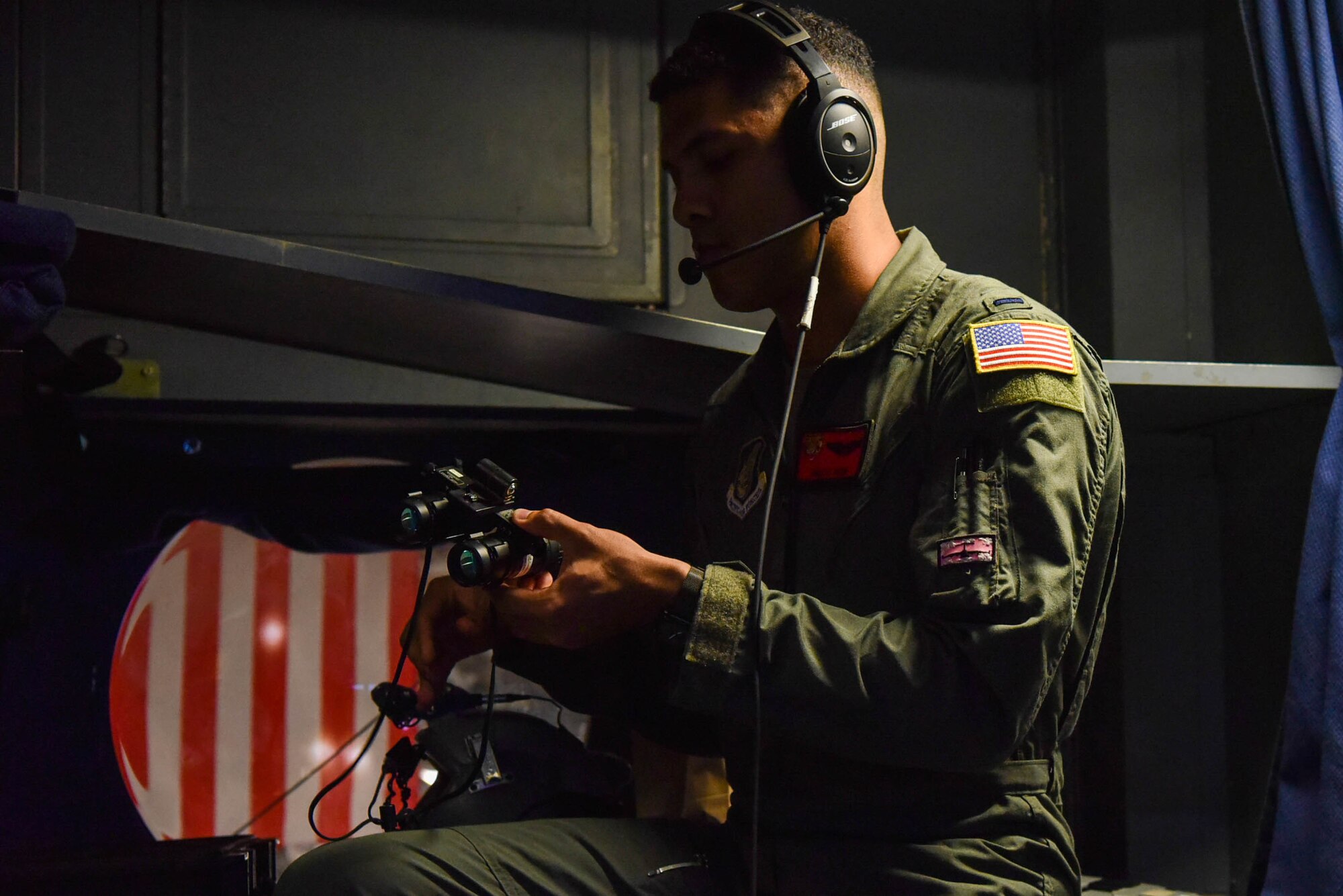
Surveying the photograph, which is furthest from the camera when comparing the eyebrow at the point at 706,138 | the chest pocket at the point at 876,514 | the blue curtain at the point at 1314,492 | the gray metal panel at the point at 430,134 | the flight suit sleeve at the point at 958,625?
the gray metal panel at the point at 430,134

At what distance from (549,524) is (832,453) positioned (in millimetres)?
303

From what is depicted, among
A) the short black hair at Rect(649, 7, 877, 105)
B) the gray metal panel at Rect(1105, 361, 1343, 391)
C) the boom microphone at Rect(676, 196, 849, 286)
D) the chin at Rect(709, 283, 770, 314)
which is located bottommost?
the gray metal panel at Rect(1105, 361, 1343, 391)

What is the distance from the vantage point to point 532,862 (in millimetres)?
1075

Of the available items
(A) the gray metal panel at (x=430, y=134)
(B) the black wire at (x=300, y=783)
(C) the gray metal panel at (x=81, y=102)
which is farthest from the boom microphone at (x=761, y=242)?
(C) the gray metal panel at (x=81, y=102)

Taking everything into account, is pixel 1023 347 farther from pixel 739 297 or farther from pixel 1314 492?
pixel 1314 492

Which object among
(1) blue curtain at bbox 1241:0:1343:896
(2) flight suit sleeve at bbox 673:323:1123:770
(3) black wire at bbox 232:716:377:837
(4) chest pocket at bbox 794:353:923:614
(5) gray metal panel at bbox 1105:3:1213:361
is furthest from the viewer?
(5) gray metal panel at bbox 1105:3:1213:361

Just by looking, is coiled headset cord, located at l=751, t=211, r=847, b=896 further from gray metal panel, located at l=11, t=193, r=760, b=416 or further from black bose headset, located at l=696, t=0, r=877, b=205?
gray metal panel, located at l=11, t=193, r=760, b=416

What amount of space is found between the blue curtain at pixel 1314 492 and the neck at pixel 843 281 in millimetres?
701

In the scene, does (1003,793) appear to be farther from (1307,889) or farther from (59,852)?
(59,852)

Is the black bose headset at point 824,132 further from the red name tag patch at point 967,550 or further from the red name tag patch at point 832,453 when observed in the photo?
the red name tag patch at point 967,550

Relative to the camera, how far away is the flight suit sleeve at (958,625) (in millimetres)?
907

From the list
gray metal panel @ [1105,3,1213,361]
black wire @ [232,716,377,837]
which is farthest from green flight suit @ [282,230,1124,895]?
gray metal panel @ [1105,3,1213,361]

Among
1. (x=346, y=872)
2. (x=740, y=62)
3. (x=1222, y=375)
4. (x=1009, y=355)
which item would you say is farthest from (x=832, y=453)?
(x=1222, y=375)

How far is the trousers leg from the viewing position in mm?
1003
